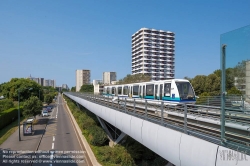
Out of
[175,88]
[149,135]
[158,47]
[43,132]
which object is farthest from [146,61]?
[149,135]

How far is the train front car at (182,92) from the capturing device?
17078mm

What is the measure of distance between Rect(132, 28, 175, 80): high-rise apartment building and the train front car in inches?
2833

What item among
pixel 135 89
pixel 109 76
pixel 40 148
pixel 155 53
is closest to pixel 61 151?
pixel 40 148

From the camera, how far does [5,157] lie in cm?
1730

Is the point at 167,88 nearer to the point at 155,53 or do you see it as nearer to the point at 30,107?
the point at 30,107

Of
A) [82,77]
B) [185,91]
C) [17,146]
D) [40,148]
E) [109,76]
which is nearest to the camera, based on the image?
[185,91]

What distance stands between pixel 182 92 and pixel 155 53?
78135 millimetres

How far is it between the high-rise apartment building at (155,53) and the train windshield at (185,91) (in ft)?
236

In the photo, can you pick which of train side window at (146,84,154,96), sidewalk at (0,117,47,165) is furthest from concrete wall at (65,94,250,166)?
sidewalk at (0,117,47,165)

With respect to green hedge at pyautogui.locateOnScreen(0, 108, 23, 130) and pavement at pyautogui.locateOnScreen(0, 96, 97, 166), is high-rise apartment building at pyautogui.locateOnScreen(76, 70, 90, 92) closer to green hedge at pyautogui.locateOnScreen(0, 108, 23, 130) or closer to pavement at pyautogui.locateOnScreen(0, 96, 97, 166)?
green hedge at pyautogui.locateOnScreen(0, 108, 23, 130)

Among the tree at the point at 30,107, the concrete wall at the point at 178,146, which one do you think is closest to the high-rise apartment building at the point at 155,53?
the tree at the point at 30,107

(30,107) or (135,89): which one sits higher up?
(135,89)

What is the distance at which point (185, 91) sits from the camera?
17438 mm

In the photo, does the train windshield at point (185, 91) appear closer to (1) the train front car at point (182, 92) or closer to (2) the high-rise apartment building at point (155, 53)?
(1) the train front car at point (182, 92)
